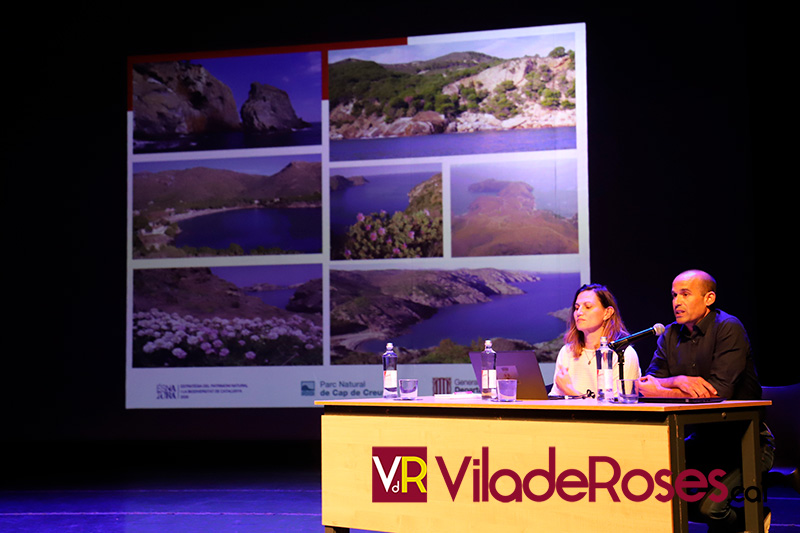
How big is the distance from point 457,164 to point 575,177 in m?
0.78

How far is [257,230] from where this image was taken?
18.5 ft

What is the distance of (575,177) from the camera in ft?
17.2

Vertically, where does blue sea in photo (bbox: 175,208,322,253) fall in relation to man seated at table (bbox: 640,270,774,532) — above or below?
above

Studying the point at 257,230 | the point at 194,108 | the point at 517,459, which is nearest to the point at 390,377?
the point at 517,459

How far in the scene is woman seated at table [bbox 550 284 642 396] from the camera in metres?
3.40

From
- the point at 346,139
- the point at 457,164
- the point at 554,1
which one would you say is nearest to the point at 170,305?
the point at 346,139

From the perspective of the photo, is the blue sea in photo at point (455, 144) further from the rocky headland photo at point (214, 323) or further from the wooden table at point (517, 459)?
the wooden table at point (517, 459)

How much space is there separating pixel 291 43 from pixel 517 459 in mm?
3986

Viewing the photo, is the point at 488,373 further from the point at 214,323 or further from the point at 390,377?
the point at 214,323

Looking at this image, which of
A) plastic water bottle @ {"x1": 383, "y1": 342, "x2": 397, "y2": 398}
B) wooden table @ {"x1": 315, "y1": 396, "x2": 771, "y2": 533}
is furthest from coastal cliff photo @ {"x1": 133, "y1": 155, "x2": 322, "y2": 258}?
wooden table @ {"x1": 315, "y1": 396, "x2": 771, "y2": 533}

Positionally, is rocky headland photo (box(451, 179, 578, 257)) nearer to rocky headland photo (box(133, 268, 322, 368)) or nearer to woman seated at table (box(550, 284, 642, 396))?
rocky headland photo (box(133, 268, 322, 368))

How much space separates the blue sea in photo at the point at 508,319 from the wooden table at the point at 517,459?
2237 mm

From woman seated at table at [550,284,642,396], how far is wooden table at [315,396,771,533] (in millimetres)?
625

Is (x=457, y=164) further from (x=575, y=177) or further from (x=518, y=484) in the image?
(x=518, y=484)
